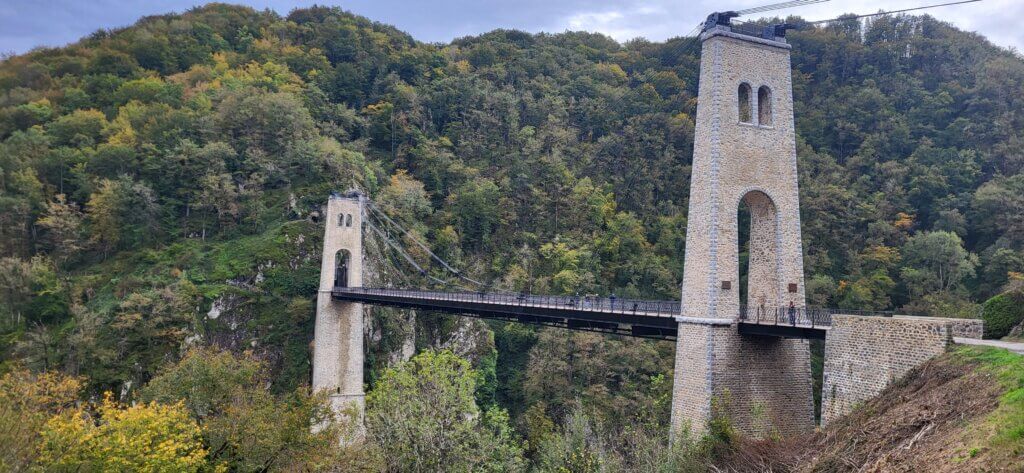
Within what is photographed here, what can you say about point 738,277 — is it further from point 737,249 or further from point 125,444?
point 125,444

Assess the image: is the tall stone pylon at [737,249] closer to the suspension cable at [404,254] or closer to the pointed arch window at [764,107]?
the pointed arch window at [764,107]

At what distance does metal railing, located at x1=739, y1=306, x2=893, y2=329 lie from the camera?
15504 millimetres

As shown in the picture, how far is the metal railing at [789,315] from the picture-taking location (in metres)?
15.5

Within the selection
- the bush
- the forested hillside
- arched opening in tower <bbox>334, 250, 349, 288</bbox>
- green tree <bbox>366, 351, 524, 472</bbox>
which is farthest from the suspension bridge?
arched opening in tower <bbox>334, 250, 349, 288</bbox>

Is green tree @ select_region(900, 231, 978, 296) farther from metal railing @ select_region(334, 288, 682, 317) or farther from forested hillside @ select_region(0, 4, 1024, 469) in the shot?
metal railing @ select_region(334, 288, 682, 317)

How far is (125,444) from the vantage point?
1455 cm

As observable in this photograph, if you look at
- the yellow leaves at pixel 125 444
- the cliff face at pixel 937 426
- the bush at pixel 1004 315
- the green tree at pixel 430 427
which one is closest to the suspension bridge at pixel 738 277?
the bush at pixel 1004 315

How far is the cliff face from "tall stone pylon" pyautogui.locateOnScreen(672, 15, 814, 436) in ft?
11.4

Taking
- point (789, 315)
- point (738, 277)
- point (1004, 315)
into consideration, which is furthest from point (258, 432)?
point (1004, 315)

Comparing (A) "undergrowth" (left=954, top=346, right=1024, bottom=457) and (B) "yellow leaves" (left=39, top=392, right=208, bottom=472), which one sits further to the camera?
(B) "yellow leaves" (left=39, top=392, right=208, bottom=472)

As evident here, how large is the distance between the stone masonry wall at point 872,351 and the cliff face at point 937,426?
46cm

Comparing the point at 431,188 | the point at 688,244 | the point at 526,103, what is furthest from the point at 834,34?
the point at 688,244

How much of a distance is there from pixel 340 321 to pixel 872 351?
82.0ft

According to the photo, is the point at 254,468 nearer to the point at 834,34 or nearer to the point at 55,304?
the point at 55,304
